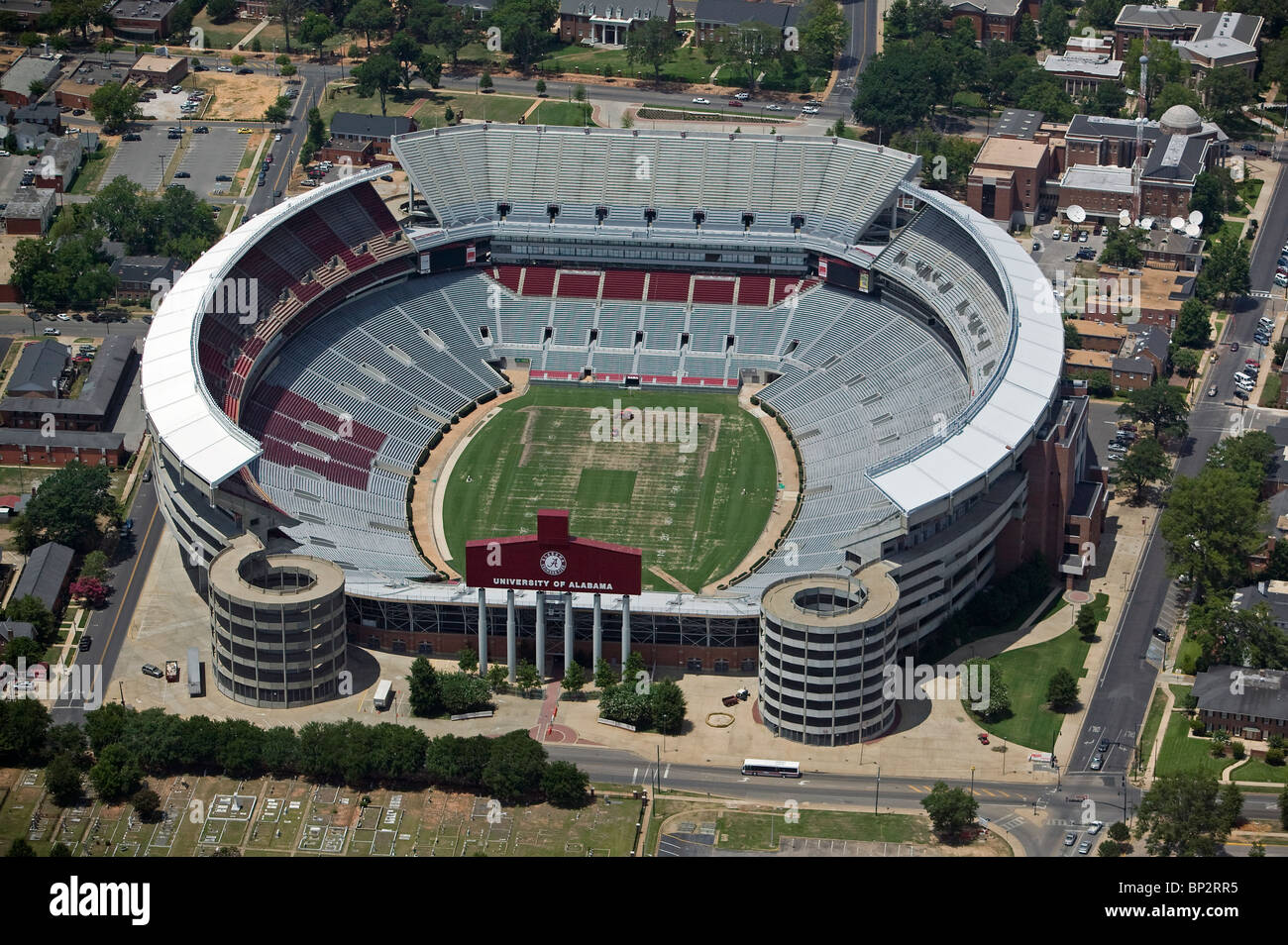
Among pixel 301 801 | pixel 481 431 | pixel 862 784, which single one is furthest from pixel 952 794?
pixel 481 431

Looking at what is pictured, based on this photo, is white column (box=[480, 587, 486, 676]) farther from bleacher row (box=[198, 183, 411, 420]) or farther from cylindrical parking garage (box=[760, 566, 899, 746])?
bleacher row (box=[198, 183, 411, 420])

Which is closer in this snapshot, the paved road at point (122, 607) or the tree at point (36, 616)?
the paved road at point (122, 607)

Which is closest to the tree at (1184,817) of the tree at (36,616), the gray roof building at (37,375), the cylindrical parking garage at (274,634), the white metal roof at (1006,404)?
the white metal roof at (1006,404)

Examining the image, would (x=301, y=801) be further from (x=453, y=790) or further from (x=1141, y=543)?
(x=1141, y=543)

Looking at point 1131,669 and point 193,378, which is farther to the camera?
point 193,378

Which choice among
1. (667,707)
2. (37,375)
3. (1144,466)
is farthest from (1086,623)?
(37,375)

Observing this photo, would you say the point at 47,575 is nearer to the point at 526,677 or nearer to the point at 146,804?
the point at 146,804

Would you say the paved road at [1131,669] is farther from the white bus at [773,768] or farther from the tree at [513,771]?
the tree at [513,771]
